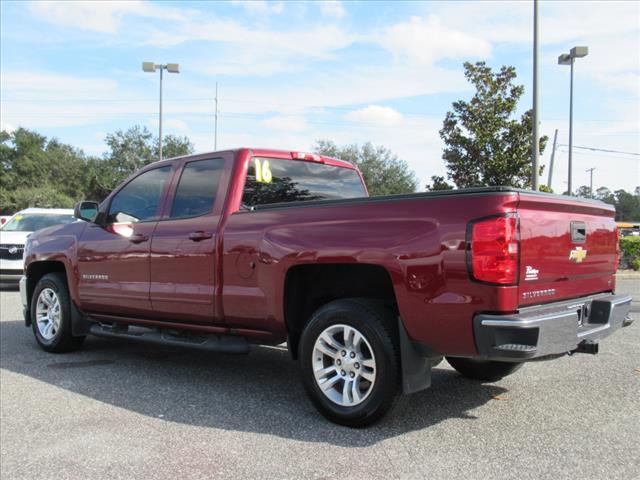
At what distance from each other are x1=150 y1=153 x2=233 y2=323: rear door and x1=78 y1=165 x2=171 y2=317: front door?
176 mm

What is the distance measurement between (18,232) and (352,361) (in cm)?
1136

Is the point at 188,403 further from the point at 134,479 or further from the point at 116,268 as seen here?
the point at 116,268

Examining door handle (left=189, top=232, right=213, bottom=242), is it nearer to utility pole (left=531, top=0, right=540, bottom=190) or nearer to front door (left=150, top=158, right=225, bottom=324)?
front door (left=150, top=158, right=225, bottom=324)

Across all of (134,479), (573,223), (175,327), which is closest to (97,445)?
(134,479)

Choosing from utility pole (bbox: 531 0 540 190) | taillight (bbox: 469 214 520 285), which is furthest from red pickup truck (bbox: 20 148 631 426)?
utility pole (bbox: 531 0 540 190)

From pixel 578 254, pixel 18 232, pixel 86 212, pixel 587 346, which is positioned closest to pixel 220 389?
pixel 86 212

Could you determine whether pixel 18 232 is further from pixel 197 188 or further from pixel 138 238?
pixel 197 188

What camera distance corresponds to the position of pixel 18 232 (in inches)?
514

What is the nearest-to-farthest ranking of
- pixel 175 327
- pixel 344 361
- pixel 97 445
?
pixel 97 445 → pixel 344 361 → pixel 175 327

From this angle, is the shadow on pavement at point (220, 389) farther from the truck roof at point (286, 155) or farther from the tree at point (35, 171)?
the tree at point (35, 171)

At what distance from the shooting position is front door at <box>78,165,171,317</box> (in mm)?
5500

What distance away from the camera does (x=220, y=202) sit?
494 cm

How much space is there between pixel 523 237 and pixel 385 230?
2.69ft

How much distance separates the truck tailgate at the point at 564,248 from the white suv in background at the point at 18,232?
33.8ft
